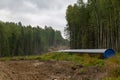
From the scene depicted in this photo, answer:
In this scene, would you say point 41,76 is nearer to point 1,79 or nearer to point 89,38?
point 1,79

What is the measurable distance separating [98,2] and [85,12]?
1007cm

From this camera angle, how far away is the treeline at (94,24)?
50.1 meters

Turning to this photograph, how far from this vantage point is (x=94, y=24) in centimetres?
5859

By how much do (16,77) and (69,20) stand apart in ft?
177

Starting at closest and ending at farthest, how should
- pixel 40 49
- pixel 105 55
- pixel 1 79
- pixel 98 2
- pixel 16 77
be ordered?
pixel 1 79 < pixel 16 77 < pixel 105 55 < pixel 98 2 < pixel 40 49

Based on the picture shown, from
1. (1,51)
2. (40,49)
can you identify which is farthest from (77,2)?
(40,49)

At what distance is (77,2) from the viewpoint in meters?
68.4

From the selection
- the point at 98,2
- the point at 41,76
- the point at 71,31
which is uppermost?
the point at 98,2

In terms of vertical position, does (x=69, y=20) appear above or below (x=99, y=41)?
above

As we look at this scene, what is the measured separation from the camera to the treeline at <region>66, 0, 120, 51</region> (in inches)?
1971

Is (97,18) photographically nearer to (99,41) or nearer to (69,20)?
(99,41)

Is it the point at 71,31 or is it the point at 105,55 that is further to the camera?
the point at 71,31

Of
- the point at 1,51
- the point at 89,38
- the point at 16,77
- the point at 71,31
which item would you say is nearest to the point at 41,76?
the point at 16,77

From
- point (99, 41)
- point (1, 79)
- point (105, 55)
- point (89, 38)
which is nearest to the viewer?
point (1, 79)
